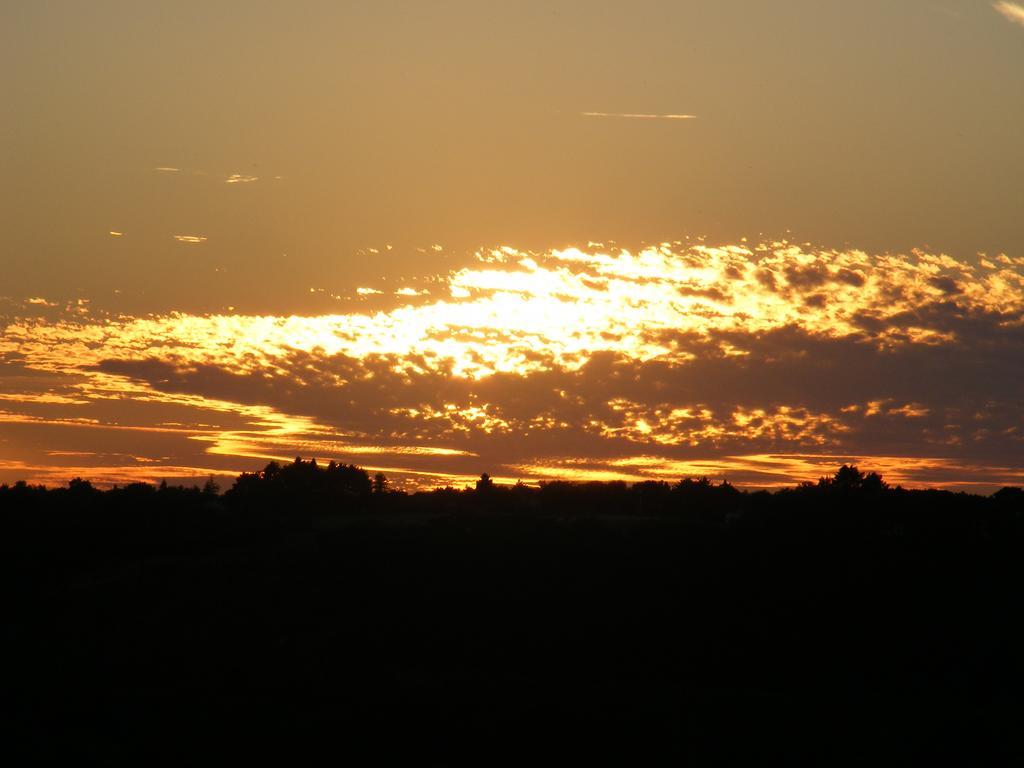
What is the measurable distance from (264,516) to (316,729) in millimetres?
81630

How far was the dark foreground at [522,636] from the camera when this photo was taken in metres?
87.1

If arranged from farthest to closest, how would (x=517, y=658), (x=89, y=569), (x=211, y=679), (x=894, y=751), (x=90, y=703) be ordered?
(x=89, y=569) → (x=517, y=658) → (x=211, y=679) → (x=90, y=703) → (x=894, y=751)

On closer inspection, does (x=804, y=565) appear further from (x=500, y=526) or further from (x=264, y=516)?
(x=264, y=516)

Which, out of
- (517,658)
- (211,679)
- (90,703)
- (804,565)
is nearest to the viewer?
(90,703)

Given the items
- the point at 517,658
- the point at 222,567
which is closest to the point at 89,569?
the point at 222,567

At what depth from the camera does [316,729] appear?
291 feet

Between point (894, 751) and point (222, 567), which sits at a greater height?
point (222, 567)

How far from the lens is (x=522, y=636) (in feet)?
389

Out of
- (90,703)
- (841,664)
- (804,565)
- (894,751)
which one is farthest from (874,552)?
(90,703)

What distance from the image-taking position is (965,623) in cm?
11806

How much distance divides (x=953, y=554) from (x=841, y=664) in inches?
1162

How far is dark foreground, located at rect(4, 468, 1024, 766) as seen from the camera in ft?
286

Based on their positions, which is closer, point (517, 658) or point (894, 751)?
point (894, 751)

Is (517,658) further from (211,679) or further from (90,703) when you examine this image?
(90,703)
